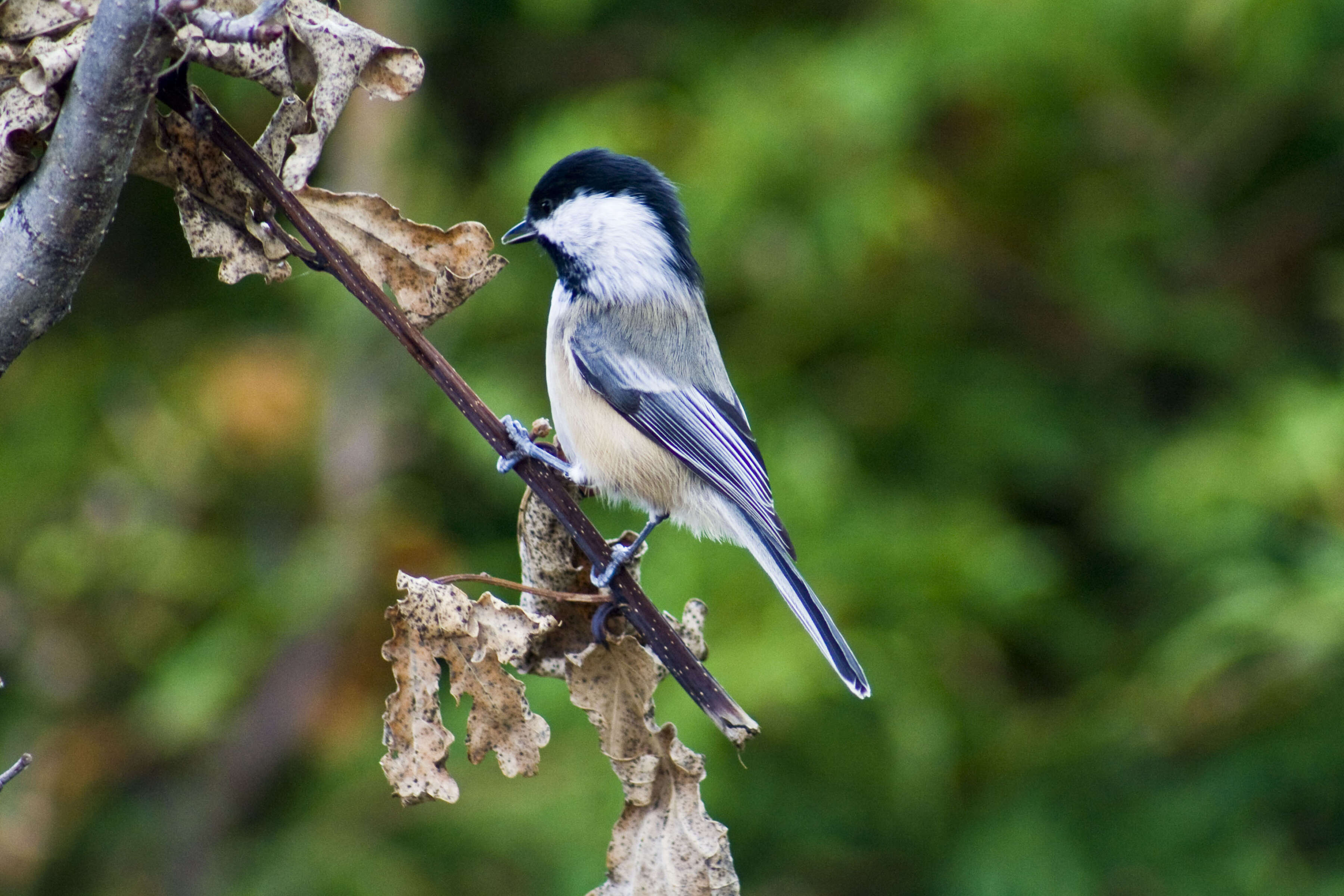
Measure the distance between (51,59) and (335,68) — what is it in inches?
8.1

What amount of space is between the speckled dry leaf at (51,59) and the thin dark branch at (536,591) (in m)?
0.46

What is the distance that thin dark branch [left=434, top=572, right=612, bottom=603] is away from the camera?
916 millimetres

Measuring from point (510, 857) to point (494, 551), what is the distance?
2.29ft

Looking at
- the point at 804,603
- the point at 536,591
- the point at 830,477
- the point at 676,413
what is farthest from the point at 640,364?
the point at 830,477

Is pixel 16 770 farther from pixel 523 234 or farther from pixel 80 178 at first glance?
pixel 523 234

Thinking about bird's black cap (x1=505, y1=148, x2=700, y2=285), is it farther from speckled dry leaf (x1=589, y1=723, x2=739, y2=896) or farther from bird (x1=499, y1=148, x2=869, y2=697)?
speckled dry leaf (x1=589, y1=723, x2=739, y2=896)

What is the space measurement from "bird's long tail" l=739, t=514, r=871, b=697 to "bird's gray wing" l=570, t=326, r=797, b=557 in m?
0.08

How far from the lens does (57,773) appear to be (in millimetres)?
2500

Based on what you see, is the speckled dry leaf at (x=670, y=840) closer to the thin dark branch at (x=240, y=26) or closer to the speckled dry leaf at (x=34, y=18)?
the thin dark branch at (x=240, y=26)

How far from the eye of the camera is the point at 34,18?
0.86 meters

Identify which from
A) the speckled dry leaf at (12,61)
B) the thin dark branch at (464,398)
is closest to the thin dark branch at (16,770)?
the thin dark branch at (464,398)

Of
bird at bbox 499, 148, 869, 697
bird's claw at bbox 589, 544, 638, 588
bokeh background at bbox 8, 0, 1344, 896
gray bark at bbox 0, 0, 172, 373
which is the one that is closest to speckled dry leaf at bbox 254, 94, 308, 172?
gray bark at bbox 0, 0, 172, 373

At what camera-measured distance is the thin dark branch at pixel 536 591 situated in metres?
0.92

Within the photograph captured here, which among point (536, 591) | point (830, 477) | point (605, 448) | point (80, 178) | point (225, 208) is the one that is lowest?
point (536, 591)
